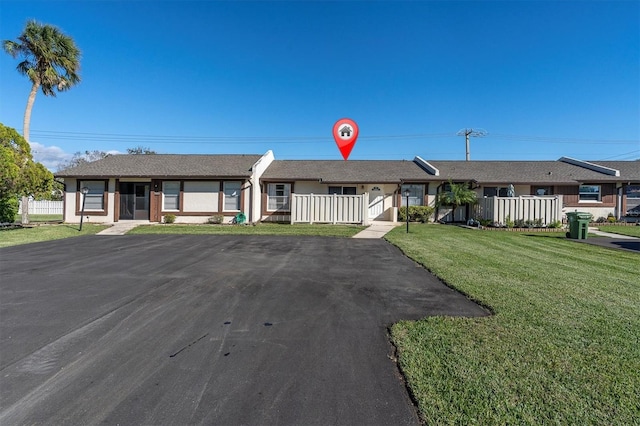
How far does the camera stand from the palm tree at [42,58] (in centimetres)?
1748

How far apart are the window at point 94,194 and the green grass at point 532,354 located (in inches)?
793

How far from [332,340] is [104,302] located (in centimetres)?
368

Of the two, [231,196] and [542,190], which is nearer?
[231,196]

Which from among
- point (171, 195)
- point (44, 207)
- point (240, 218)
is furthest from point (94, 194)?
point (44, 207)

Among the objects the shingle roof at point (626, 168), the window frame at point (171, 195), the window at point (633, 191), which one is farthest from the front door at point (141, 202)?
the window at point (633, 191)

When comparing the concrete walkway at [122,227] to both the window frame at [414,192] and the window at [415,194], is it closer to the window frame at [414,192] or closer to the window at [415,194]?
the window frame at [414,192]

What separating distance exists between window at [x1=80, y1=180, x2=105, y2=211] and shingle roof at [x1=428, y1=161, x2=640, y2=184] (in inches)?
827

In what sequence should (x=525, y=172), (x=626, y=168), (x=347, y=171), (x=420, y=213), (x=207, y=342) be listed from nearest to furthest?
(x=207, y=342) < (x=420, y=213) < (x=525, y=172) < (x=347, y=171) < (x=626, y=168)

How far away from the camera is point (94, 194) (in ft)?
59.9

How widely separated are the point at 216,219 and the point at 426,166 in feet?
47.6

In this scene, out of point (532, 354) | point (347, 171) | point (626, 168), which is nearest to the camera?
point (532, 354)

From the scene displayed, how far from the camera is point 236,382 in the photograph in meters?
2.60

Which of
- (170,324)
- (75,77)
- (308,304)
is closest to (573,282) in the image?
(308,304)

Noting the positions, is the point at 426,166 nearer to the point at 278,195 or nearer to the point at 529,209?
the point at 529,209
